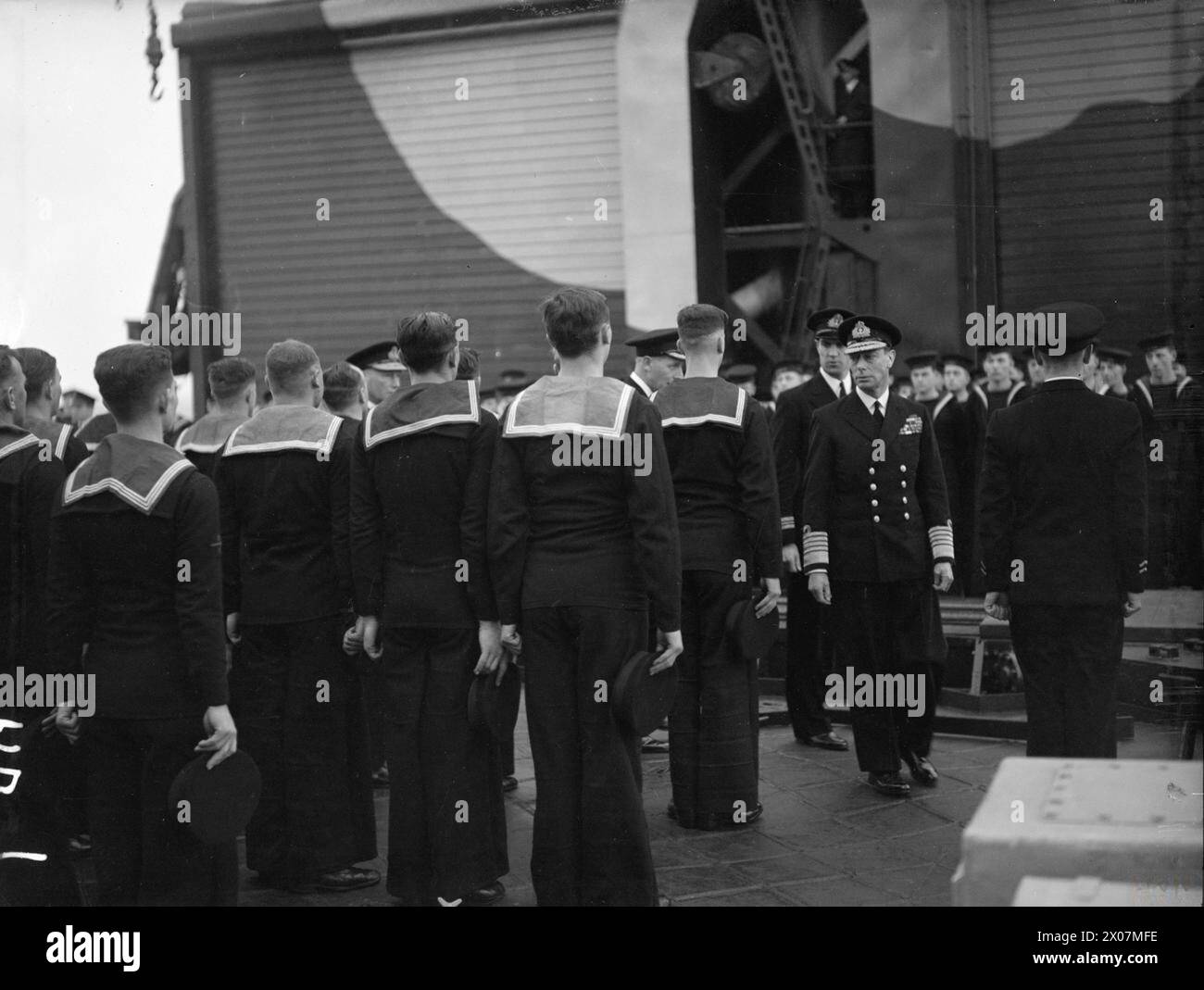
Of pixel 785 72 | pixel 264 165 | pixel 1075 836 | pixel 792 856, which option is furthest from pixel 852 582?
pixel 264 165

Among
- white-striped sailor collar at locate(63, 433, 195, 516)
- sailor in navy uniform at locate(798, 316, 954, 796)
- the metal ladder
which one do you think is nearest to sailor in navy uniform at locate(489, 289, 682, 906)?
white-striped sailor collar at locate(63, 433, 195, 516)

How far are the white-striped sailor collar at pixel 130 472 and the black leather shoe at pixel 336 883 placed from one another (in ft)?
5.52

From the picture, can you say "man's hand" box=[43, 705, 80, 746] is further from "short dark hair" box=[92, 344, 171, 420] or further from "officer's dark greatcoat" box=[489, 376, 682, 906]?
"officer's dark greatcoat" box=[489, 376, 682, 906]

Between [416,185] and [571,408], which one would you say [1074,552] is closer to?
[571,408]

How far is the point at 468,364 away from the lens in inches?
226

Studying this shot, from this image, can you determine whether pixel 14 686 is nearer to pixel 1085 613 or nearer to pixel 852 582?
pixel 852 582

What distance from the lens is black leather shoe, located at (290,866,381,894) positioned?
4.60 m

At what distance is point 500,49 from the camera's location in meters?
9.13

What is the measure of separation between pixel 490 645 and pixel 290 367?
1344mm

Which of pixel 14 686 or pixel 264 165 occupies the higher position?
pixel 264 165

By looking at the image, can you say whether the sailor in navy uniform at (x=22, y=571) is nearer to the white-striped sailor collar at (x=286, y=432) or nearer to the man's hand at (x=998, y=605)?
the white-striped sailor collar at (x=286, y=432)

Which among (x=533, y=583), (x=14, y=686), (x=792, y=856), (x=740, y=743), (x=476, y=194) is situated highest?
(x=476, y=194)

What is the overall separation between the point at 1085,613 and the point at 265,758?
303 centimetres

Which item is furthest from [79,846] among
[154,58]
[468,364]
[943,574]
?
[154,58]
